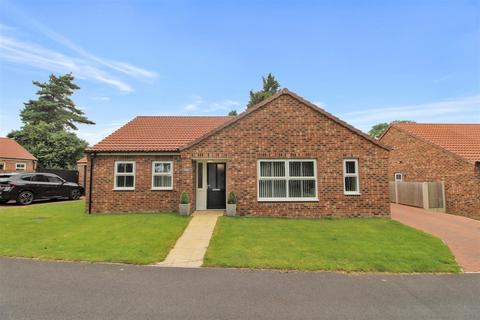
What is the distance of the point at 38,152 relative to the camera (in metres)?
34.6

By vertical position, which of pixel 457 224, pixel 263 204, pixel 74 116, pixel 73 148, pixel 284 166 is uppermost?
pixel 74 116

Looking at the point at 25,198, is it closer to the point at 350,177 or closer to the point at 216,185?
the point at 216,185

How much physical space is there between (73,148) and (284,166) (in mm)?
30014

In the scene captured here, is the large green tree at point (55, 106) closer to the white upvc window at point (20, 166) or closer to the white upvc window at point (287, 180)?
the white upvc window at point (20, 166)

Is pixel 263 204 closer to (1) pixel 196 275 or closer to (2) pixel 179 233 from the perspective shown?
(2) pixel 179 233

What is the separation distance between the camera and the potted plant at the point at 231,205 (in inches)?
472

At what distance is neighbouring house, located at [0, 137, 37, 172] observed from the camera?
3136 cm

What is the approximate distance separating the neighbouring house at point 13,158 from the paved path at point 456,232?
37272mm

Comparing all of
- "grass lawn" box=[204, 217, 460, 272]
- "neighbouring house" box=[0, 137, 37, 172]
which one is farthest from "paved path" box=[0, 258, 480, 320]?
"neighbouring house" box=[0, 137, 37, 172]

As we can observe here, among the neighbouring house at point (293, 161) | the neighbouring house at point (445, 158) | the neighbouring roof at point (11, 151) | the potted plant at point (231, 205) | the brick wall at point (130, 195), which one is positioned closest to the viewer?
the potted plant at point (231, 205)

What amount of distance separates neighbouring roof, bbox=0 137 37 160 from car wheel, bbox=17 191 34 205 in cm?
2054

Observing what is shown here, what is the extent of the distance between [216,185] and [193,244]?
19.2ft

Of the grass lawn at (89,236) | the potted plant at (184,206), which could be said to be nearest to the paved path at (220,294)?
the grass lawn at (89,236)

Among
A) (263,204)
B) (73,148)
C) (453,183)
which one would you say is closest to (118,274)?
(263,204)
